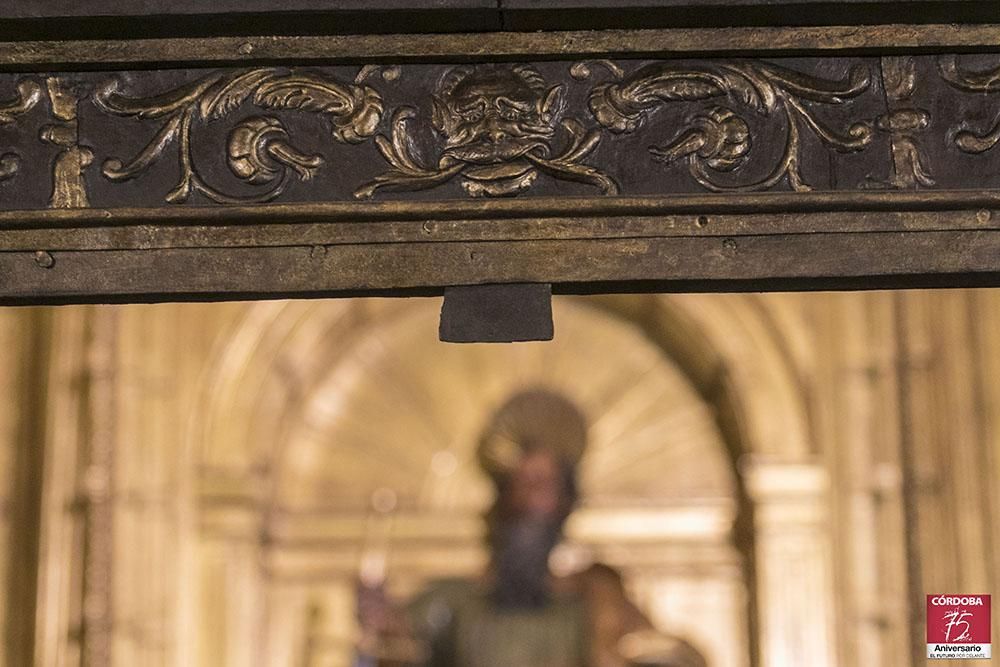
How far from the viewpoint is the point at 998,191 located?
193cm

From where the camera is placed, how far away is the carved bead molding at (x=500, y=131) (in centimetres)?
196

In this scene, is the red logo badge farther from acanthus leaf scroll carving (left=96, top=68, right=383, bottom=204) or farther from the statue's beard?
the statue's beard

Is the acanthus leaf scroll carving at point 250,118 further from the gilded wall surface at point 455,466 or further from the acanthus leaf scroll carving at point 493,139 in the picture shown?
the gilded wall surface at point 455,466

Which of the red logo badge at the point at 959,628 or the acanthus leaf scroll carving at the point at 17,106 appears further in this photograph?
the red logo badge at the point at 959,628

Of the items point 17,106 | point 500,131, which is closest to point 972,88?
point 500,131

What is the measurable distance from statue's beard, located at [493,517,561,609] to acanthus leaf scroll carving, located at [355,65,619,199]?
338 cm

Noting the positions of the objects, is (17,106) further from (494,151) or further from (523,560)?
(523,560)

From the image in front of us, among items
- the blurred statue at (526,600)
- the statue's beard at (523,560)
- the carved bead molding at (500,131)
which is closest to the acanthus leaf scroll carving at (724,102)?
the carved bead molding at (500,131)

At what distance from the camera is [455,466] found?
5.80 m

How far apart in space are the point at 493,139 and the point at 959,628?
0.79 metres

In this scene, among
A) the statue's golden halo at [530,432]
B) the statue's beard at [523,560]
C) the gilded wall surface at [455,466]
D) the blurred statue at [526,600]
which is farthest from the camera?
the statue's golden halo at [530,432]

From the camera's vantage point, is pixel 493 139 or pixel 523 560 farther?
pixel 523 560

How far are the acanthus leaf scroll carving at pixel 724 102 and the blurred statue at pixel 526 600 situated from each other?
3.27 metres

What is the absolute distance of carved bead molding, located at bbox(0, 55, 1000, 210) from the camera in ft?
6.44
